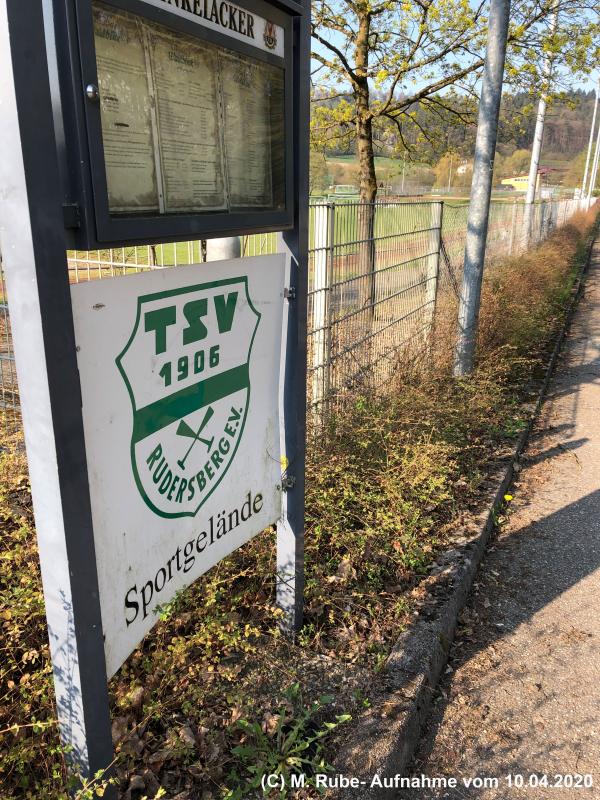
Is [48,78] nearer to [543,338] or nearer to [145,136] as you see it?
[145,136]

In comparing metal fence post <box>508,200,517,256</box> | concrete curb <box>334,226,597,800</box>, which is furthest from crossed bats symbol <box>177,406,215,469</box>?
Answer: metal fence post <box>508,200,517,256</box>

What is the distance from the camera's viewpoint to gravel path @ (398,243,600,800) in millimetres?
2615

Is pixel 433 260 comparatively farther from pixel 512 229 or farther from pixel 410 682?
pixel 512 229

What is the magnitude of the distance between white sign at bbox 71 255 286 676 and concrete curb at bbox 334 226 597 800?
0.89 meters

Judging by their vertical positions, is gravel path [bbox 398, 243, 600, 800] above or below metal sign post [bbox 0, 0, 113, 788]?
below

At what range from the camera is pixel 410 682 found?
111 inches

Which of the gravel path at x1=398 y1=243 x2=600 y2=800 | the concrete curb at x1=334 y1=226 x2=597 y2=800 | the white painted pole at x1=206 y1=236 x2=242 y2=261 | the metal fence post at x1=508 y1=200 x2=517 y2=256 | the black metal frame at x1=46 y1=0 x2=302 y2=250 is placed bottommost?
the gravel path at x1=398 y1=243 x2=600 y2=800

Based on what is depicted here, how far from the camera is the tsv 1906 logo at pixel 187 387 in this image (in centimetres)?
193

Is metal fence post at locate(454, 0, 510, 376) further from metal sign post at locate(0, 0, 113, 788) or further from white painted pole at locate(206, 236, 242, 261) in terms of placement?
metal sign post at locate(0, 0, 113, 788)

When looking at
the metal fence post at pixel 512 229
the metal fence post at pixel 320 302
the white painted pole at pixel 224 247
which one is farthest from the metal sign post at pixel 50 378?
the metal fence post at pixel 512 229

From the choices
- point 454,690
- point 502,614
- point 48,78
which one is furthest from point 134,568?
point 502,614

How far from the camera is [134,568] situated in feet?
6.57

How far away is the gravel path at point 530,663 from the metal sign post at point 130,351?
4.13 feet

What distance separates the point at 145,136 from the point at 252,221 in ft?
1.90
